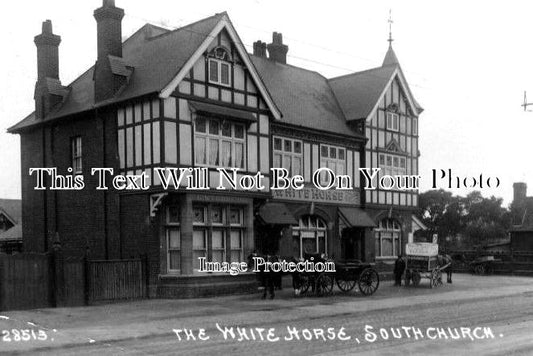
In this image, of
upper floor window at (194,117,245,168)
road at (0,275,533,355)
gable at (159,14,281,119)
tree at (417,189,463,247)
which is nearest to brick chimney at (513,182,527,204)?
tree at (417,189,463,247)

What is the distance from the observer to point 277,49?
116ft

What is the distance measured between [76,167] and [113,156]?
9.98ft

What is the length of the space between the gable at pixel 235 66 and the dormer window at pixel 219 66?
0.66ft

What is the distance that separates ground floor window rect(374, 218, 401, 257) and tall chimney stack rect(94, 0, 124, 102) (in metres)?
15.7

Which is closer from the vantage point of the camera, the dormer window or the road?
the road

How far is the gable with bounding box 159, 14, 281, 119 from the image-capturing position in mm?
23766

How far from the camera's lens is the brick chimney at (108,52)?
2541 cm

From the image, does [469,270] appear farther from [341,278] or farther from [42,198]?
[42,198]

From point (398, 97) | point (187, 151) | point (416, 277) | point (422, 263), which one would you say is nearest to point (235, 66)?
point (187, 151)

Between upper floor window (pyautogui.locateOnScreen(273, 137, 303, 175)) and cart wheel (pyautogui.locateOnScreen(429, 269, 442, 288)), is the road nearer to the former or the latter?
cart wheel (pyautogui.locateOnScreen(429, 269, 442, 288))

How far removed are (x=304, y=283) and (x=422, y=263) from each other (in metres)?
7.18

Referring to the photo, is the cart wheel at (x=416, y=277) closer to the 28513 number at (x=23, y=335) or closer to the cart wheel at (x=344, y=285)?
the cart wheel at (x=344, y=285)

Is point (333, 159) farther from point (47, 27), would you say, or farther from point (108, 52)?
point (47, 27)

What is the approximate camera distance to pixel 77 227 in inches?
1064
